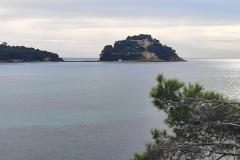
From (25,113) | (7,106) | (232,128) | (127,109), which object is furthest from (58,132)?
(232,128)

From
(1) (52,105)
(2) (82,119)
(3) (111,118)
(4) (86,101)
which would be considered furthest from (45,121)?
(4) (86,101)

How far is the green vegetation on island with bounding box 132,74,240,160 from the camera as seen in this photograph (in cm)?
891

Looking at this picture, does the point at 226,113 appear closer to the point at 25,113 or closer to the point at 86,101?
the point at 25,113

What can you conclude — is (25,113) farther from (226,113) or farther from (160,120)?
(226,113)

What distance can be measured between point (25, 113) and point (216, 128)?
120 feet

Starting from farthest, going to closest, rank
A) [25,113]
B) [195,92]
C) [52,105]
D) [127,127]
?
[52,105] → [25,113] → [127,127] → [195,92]

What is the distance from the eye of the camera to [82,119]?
3825 centimetres

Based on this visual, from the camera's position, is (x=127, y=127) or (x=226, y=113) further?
(x=127, y=127)

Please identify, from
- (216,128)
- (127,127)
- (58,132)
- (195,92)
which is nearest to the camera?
(216,128)

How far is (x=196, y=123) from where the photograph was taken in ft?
33.3

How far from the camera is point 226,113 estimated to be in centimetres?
952

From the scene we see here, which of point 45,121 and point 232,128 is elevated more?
point 232,128

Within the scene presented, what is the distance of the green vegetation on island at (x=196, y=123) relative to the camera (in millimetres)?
8914

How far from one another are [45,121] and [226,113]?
30352 mm
